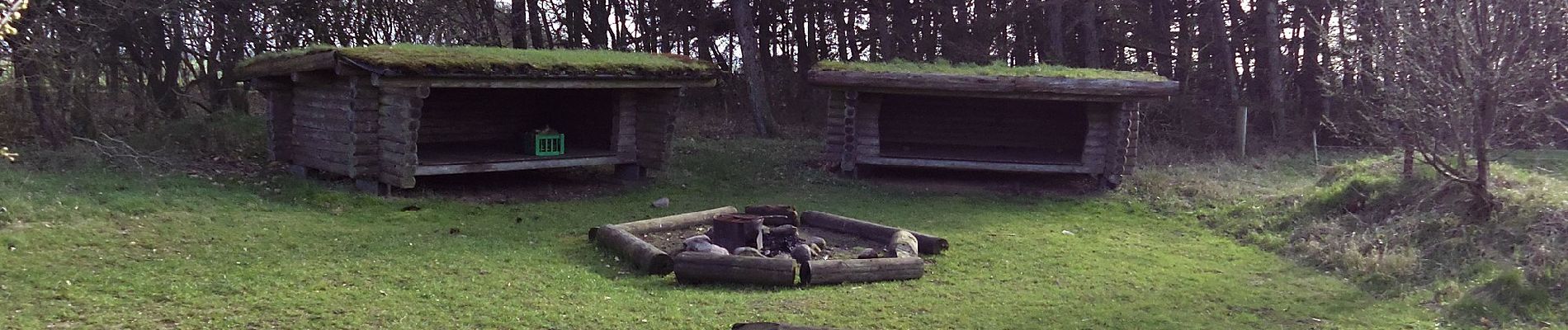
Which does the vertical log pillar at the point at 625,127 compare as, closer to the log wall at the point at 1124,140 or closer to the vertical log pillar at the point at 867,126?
the vertical log pillar at the point at 867,126

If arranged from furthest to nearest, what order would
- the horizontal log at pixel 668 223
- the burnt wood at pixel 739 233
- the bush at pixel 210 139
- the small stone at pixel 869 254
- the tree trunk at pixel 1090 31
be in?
1. the tree trunk at pixel 1090 31
2. the bush at pixel 210 139
3. the horizontal log at pixel 668 223
4. the burnt wood at pixel 739 233
5. the small stone at pixel 869 254

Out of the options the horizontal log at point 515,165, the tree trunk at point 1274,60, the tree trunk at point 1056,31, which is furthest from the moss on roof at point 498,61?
the tree trunk at point 1274,60

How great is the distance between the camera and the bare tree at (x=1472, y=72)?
918 cm

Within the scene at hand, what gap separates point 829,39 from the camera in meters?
A: 23.2

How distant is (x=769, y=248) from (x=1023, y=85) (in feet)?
17.7

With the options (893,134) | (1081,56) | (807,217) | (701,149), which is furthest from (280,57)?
(1081,56)

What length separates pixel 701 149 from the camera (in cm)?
1639

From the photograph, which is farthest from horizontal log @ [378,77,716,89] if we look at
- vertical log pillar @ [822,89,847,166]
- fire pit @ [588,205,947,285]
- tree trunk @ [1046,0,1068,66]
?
tree trunk @ [1046,0,1068,66]

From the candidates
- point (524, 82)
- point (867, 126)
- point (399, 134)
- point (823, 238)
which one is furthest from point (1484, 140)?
point (399, 134)

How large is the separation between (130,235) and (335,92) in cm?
330

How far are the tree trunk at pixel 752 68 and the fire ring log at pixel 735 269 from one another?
1151 centimetres

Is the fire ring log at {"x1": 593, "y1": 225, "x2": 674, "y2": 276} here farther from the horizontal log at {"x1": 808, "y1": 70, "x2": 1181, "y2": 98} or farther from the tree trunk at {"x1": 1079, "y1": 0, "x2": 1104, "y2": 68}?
the tree trunk at {"x1": 1079, "y1": 0, "x2": 1104, "y2": 68}

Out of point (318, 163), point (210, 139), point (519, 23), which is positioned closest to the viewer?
point (318, 163)

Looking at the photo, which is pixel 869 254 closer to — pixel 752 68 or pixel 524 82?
pixel 524 82
